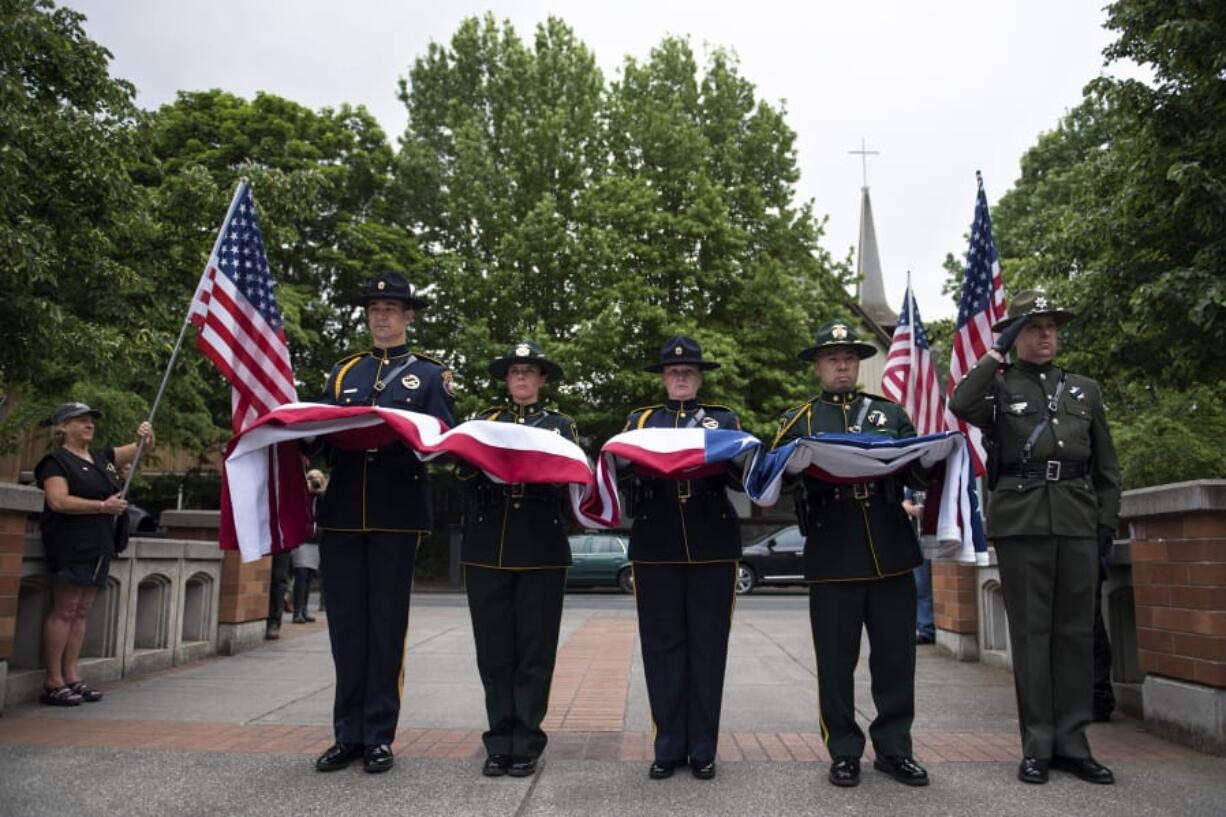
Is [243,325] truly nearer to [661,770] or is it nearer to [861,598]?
[661,770]

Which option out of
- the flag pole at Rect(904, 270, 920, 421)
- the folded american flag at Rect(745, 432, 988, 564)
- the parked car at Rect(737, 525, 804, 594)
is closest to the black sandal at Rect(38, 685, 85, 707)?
the folded american flag at Rect(745, 432, 988, 564)

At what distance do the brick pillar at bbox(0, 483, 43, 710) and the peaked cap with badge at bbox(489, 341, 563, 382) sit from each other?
2959mm

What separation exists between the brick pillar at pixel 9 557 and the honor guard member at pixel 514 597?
2819 mm

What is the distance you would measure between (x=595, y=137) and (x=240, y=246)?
22302 mm

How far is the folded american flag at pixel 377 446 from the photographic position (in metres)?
4.43

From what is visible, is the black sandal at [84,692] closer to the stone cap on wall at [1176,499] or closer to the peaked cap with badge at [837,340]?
the peaked cap with badge at [837,340]

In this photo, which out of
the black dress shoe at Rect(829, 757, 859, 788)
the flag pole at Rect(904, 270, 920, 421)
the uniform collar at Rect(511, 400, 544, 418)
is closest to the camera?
the black dress shoe at Rect(829, 757, 859, 788)

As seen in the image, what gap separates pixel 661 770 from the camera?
429cm

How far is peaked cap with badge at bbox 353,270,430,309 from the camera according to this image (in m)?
4.78

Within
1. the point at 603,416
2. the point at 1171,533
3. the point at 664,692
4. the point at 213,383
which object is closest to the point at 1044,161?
the point at 603,416

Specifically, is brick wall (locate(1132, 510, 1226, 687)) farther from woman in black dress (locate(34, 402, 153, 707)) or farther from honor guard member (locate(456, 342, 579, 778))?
woman in black dress (locate(34, 402, 153, 707))

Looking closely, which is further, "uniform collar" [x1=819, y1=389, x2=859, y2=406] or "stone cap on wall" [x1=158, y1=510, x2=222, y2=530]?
"stone cap on wall" [x1=158, y1=510, x2=222, y2=530]

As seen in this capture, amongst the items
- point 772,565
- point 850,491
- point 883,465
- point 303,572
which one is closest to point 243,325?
point 850,491

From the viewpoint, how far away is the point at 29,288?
38.3ft
